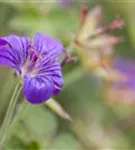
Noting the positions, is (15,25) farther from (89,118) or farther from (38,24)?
(89,118)

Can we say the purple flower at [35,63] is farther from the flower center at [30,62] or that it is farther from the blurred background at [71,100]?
the blurred background at [71,100]

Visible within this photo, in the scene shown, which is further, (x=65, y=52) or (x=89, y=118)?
(x=89, y=118)

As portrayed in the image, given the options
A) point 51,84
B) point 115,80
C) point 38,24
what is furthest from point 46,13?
point 51,84

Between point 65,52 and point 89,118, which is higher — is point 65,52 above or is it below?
above

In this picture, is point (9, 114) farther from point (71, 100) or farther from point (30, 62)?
point (71, 100)

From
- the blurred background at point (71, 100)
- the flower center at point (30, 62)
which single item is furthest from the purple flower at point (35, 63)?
the blurred background at point (71, 100)
